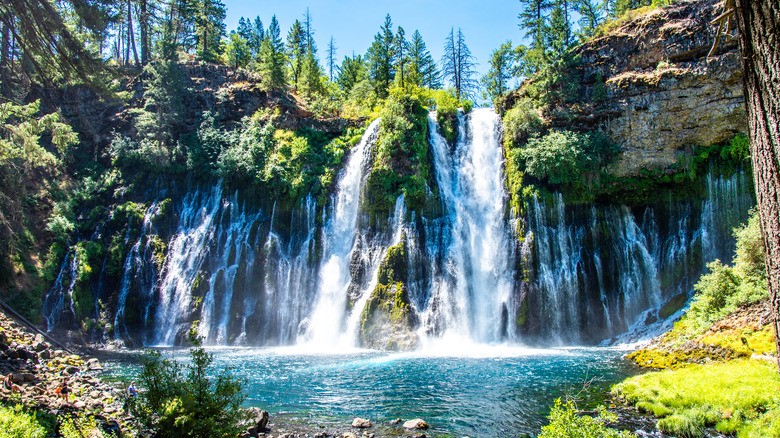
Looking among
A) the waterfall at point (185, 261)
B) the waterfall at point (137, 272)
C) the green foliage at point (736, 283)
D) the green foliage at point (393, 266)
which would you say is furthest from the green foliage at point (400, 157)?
the waterfall at point (137, 272)

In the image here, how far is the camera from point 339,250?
92.9ft

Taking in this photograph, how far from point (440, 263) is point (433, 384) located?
473 inches

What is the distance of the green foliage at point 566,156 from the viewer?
86.5ft

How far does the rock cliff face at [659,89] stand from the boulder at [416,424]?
74.3 feet

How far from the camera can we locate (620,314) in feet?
80.1

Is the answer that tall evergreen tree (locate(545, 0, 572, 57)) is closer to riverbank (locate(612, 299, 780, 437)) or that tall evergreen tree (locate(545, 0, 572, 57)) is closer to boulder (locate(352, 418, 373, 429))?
riverbank (locate(612, 299, 780, 437))

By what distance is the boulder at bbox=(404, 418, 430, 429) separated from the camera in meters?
10.2

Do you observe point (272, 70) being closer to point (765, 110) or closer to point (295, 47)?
point (295, 47)

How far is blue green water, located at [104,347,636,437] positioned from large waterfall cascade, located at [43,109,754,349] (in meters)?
3.76

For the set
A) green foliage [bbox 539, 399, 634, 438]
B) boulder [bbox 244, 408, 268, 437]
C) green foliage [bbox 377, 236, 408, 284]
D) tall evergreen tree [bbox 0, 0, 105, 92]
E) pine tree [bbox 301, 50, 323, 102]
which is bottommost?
boulder [bbox 244, 408, 268, 437]

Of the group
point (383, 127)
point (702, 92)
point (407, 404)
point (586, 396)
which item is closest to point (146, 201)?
point (383, 127)

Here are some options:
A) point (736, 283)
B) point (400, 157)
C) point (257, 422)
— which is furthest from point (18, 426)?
point (400, 157)

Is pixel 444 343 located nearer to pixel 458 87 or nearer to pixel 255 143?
pixel 255 143

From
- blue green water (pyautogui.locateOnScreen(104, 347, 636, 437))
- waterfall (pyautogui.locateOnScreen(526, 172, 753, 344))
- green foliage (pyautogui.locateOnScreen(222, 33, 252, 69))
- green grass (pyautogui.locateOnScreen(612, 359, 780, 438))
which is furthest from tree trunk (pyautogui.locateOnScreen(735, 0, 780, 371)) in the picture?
green foliage (pyautogui.locateOnScreen(222, 33, 252, 69))
